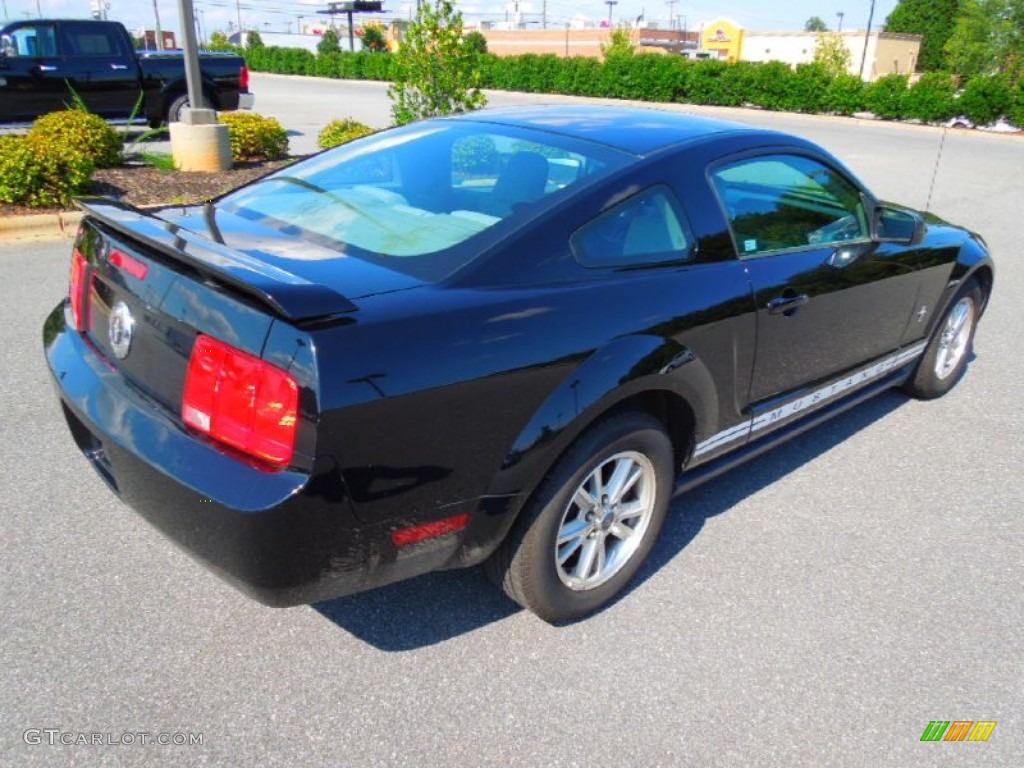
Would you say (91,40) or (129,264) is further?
(91,40)

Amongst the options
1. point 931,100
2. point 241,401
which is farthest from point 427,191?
point 931,100

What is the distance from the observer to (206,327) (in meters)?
2.17

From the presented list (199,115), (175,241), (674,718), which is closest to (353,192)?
(175,241)

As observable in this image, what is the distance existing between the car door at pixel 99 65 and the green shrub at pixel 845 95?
23.4 meters

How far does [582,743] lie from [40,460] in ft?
8.86

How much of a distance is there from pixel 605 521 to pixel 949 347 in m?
3.14

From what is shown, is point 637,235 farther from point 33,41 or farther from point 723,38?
point 723,38

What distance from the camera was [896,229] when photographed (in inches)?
154

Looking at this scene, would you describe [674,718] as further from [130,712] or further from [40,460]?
[40,460]

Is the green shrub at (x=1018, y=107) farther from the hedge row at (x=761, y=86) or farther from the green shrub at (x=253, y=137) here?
the green shrub at (x=253, y=137)

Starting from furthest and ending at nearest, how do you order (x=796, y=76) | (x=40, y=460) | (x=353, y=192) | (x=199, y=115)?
1. (x=796, y=76)
2. (x=199, y=115)
3. (x=40, y=460)
4. (x=353, y=192)

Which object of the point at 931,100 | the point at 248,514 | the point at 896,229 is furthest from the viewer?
the point at 931,100

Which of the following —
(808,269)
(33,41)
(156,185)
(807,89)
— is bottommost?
(807,89)

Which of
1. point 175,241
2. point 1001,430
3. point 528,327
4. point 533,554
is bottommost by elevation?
point 1001,430
